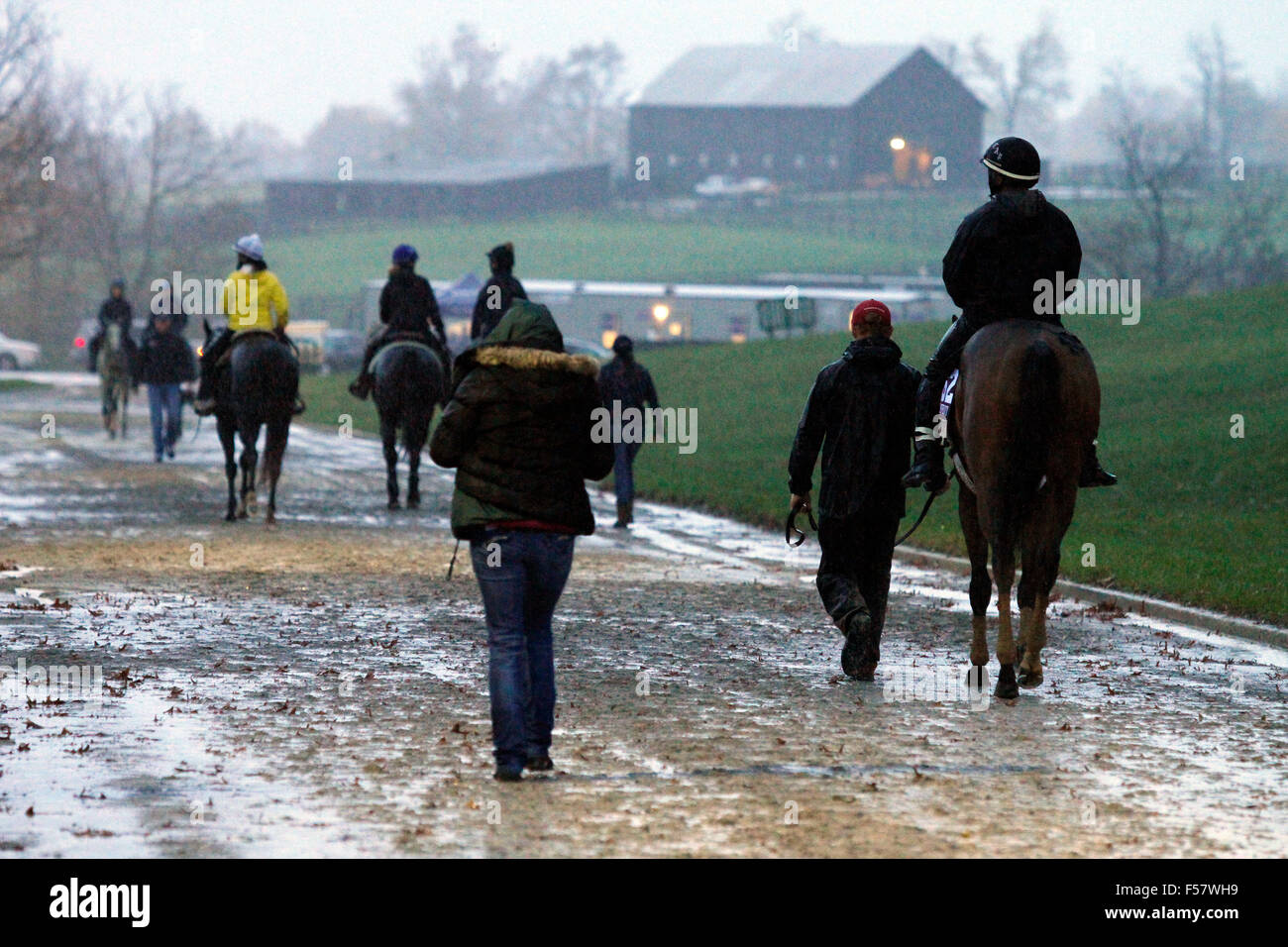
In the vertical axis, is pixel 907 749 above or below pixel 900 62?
below

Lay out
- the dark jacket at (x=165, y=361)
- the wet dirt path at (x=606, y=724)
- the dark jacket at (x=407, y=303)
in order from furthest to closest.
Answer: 1. the dark jacket at (x=165, y=361)
2. the dark jacket at (x=407, y=303)
3. the wet dirt path at (x=606, y=724)

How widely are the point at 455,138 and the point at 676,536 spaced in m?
169

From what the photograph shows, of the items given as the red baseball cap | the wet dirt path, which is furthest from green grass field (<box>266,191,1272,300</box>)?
the red baseball cap

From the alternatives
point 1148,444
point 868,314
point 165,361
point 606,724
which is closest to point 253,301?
point 165,361

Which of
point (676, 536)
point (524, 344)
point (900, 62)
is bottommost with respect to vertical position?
point (676, 536)

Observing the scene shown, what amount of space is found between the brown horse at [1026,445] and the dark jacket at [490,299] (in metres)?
10.0

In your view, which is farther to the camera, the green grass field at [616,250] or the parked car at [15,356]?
the green grass field at [616,250]

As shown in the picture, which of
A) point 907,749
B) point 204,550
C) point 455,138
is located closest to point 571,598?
point 204,550

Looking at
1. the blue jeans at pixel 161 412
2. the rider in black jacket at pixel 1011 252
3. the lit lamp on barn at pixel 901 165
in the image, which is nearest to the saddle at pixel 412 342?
the blue jeans at pixel 161 412

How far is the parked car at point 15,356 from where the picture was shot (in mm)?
74250

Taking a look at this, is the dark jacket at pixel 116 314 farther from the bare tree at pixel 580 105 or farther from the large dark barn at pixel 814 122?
the bare tree at pixel 580 105

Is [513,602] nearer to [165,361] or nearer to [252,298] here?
[252,298]

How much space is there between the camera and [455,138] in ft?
610
